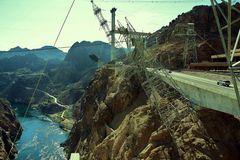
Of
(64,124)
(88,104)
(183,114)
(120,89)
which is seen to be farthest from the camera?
(64,124)

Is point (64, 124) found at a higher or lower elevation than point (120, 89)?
lower

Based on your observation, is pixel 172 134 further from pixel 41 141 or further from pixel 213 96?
pixel 41 141

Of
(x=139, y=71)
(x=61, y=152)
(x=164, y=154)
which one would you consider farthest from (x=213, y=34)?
(x=164, y=154)

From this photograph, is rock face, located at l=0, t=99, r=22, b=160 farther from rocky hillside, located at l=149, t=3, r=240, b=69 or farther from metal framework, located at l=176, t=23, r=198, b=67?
metal framework, located at l=176, t=23, r=198, b=67

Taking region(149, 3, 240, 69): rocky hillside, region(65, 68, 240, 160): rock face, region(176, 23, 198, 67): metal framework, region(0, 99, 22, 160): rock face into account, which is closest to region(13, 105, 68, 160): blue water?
region(0, 99, 22, 160): rock face

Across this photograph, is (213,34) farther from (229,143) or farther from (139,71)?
(229,143)

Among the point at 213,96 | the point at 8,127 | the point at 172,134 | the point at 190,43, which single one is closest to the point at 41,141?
the point at 8,127
